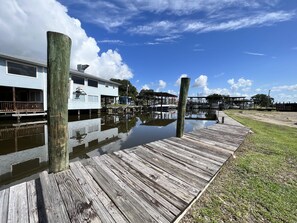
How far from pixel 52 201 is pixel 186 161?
9.14ft

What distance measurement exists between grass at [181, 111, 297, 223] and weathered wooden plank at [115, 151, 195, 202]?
0.19 metres

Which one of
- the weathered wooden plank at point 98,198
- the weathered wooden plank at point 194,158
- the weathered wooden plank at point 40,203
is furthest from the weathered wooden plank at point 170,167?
the weathered wooden plank at point 40,203

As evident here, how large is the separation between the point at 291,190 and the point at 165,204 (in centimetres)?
242

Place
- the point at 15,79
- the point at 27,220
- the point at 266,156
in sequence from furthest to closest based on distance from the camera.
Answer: the point at 15,79 < the point at 266,156 < the point at 27,220

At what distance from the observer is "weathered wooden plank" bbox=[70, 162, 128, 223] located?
1985 millimetres

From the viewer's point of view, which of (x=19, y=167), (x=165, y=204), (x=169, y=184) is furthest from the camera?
(x=19, y=167)

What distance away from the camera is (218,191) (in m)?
2.90

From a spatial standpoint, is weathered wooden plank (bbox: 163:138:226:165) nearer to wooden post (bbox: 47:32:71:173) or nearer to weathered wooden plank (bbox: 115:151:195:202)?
weathered wooden plank (bbox: 115:151:195:202)

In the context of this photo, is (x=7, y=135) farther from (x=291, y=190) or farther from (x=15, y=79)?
(x=291, y=190)

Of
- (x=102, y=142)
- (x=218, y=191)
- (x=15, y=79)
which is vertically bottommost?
(x=102, y=142)

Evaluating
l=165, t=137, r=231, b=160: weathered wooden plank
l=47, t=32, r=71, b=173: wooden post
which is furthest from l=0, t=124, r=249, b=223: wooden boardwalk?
l=165, t=137, r=231, b=160: weathered wooden plank

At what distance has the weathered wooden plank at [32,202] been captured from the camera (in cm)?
191

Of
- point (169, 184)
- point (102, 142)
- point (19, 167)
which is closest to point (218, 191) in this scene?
point (169, 184)

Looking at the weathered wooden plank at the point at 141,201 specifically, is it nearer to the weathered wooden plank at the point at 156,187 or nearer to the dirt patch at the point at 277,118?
the weathered wooden plank at the point at 156,187
